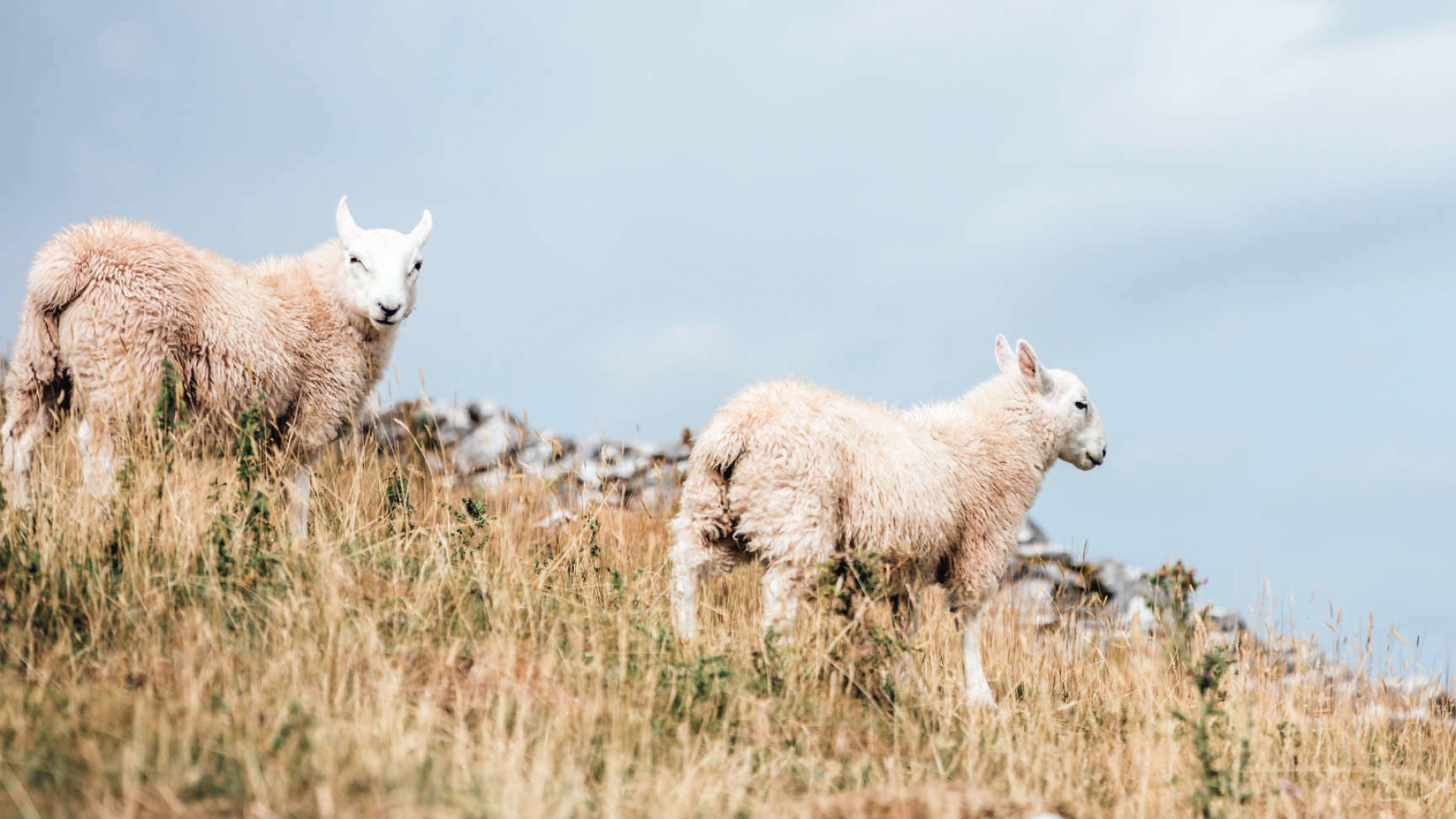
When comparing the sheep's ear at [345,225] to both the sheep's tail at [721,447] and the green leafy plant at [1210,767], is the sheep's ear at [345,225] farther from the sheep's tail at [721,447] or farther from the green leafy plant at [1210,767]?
the green leafy plant at [1210,767]

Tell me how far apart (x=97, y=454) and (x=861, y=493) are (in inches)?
187

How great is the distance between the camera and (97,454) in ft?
21.9

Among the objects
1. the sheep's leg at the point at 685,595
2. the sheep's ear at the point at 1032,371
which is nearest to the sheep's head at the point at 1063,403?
the sheep's ear at the point at 1032,371

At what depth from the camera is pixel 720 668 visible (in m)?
5.11

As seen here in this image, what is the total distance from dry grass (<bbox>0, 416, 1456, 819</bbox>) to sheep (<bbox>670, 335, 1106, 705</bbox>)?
15.7 inches

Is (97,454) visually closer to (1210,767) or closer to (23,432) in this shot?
(23,432)

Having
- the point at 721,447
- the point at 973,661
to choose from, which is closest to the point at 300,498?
the point at 721,447

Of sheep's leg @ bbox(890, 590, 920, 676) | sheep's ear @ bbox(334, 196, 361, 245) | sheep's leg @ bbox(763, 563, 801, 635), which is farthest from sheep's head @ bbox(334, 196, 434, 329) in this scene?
sheep's leg @ bbox(890, 590, 920, 676)

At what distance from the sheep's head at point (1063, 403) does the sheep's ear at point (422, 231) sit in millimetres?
4429

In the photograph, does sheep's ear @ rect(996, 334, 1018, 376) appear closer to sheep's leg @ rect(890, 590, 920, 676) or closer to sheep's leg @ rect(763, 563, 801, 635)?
sheep's leg @ rect(890, 590, 920, 676)

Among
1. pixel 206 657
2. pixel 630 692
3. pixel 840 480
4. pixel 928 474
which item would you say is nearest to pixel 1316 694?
pixel 928 474

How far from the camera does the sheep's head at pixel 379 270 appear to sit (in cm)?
780

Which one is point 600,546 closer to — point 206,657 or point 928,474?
point 928,474

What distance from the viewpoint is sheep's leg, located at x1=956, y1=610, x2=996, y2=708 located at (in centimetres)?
648
